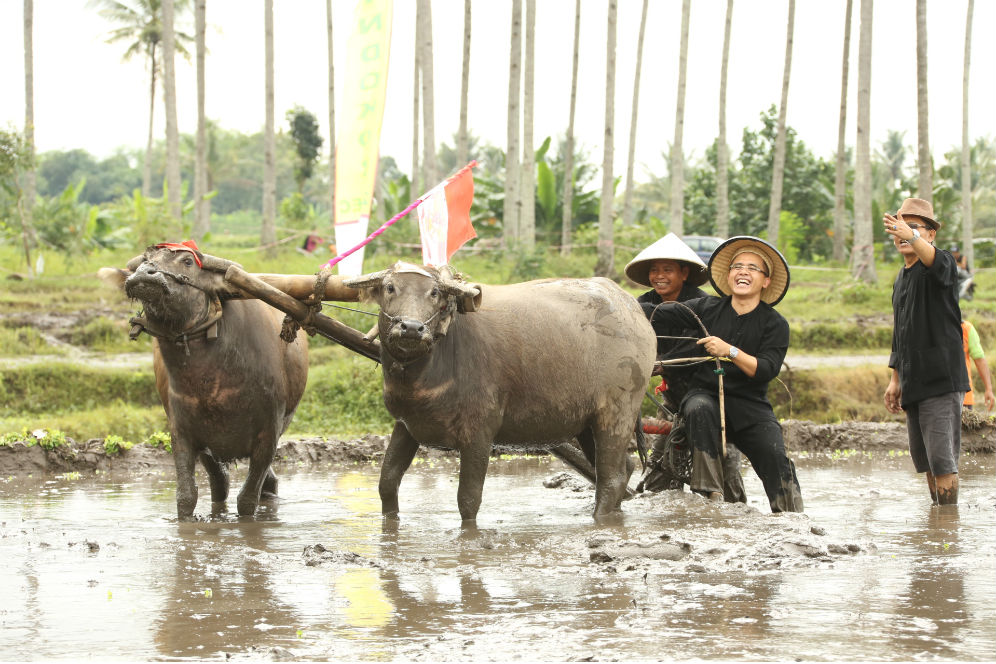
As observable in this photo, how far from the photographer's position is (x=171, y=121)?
82.2 ft

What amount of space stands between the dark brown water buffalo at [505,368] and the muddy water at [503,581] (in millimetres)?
511

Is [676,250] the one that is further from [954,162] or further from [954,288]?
[954,162]

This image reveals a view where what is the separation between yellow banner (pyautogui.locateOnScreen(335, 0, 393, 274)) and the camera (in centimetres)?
1572

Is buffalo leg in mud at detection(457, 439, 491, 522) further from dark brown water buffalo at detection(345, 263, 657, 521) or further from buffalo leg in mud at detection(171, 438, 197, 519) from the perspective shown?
buffalo leg in mud at detection(171, 438, 197, 519)

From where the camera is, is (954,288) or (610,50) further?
(610,50)

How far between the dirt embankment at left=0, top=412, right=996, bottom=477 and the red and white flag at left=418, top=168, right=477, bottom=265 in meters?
2.84

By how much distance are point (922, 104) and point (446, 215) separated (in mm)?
16935

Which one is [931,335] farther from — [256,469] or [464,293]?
[256,469]

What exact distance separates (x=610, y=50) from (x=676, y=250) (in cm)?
1836

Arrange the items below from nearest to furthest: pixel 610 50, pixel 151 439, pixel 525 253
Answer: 1. pixel 151 439
2. pixel 525 253
3. pixel 610 50

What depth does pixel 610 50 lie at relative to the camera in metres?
25.2

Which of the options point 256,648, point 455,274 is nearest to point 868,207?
point 455,274

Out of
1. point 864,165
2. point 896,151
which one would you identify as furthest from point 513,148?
point 896,151

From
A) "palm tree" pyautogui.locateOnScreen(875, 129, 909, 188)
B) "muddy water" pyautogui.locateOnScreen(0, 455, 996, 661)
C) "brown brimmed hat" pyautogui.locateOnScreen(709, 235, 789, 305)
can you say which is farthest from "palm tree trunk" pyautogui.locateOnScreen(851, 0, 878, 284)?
"palm tree" pyautogui.locateOnScreen(875, 129, 909, 188)
